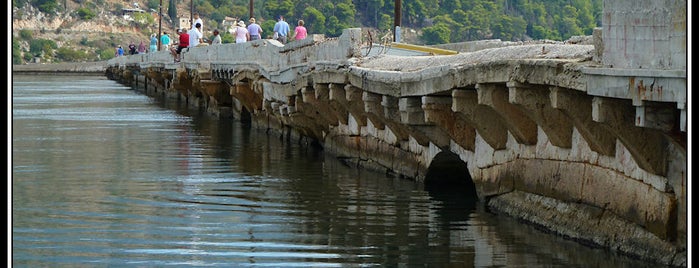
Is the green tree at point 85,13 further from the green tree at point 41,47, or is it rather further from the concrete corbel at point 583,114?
the concrete corbel at point 583,114

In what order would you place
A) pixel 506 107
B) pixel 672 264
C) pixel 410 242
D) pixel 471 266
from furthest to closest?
pixel 506 107 < pixel 410 242 < pixel 471 266 < pixel 672 264

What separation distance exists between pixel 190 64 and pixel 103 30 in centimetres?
12992

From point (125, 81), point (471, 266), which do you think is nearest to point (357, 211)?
point (471, 266)

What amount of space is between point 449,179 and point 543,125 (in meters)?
4.95

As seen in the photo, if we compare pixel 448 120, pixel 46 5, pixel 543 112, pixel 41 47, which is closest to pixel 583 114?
pixel 543 112

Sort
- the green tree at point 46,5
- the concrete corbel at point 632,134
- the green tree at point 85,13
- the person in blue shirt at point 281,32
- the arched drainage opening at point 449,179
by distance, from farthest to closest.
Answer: the green tree at point 85,13
the green tree at point 46,5
the person in blue shirt at point 281,32
the arched drainage opening at point 449,179
the concrete corbel at point 632,134

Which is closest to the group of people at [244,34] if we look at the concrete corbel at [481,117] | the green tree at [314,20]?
the concrete corbel at [481,117]

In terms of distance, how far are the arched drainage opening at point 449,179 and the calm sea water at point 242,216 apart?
0.34ft

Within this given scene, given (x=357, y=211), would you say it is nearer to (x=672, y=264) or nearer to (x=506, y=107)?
(x=506, y=107)

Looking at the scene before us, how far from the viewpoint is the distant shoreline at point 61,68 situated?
104312 millimetres

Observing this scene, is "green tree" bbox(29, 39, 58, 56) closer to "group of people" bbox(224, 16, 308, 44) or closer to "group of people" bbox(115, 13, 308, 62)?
"group of people" bbox(115, 13, 308, 62)

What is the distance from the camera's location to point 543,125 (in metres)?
14.4

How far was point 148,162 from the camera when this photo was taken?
23359 mm

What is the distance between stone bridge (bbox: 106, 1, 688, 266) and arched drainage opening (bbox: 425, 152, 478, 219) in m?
0.02
